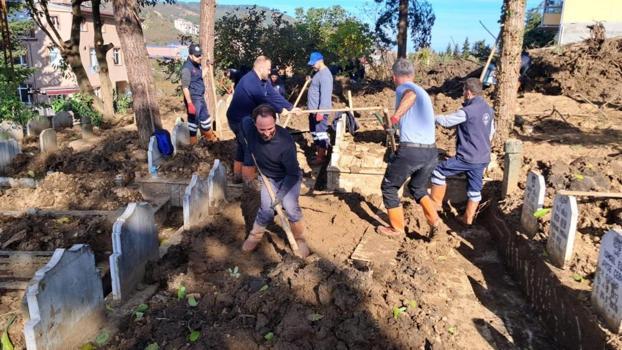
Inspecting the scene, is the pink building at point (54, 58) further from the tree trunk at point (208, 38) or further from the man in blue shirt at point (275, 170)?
the man in blue shirt at point (275, 170)

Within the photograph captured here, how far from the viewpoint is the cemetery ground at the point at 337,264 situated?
331 centimetres

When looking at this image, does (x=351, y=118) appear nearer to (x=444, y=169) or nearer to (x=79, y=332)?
(x=444, y=169)

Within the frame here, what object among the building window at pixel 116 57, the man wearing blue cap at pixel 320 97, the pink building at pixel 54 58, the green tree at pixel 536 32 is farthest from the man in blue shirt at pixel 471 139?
the building window at pixel 116 57

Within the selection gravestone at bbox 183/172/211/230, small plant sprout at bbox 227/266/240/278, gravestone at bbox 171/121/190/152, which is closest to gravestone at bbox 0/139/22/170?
gravestone at bbox 171/121/190/152

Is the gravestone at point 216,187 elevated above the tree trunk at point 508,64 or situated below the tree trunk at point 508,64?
below

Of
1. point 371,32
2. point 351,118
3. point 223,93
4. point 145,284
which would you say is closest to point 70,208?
point 145,284

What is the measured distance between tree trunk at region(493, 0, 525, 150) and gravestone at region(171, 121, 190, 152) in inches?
207

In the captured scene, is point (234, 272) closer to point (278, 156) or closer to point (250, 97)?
point (278, 156)

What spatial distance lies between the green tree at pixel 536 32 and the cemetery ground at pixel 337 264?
26.0m

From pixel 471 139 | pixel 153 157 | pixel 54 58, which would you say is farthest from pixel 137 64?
pixel 54 58

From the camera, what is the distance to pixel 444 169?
564 cm

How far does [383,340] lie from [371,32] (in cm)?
1840

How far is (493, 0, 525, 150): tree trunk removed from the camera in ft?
23.3

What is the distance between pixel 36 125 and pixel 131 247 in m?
9.12
